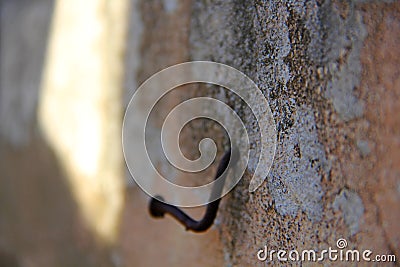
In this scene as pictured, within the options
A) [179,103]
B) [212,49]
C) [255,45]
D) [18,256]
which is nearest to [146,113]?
[179,103]

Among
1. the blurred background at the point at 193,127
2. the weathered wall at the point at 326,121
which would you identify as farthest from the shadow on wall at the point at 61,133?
the weathered wall at the point at 326,121

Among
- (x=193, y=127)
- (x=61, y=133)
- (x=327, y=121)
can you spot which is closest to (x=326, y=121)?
(x=327, y=121)

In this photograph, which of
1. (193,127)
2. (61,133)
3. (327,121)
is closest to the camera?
(327,121)

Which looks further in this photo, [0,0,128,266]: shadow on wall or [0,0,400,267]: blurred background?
[0,0,128,266]: shadow on wall

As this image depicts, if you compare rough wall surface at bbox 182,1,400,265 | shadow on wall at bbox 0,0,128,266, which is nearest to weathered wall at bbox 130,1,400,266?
rough wall surface at bbox 182,1,400,265

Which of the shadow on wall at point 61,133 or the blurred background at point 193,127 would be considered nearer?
the blurred background at point 193,127

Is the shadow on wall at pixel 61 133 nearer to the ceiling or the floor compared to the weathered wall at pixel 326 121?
nearer to the ceiling

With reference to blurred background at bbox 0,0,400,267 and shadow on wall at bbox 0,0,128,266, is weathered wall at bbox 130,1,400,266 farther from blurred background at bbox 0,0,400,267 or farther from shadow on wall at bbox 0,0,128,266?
shadow on wall at bbox 0,0,128,266

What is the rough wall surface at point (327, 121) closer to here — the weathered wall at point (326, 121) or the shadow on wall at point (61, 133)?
the weathered wall at point (326, 121)

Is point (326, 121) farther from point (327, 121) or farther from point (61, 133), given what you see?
point (61, 133)
